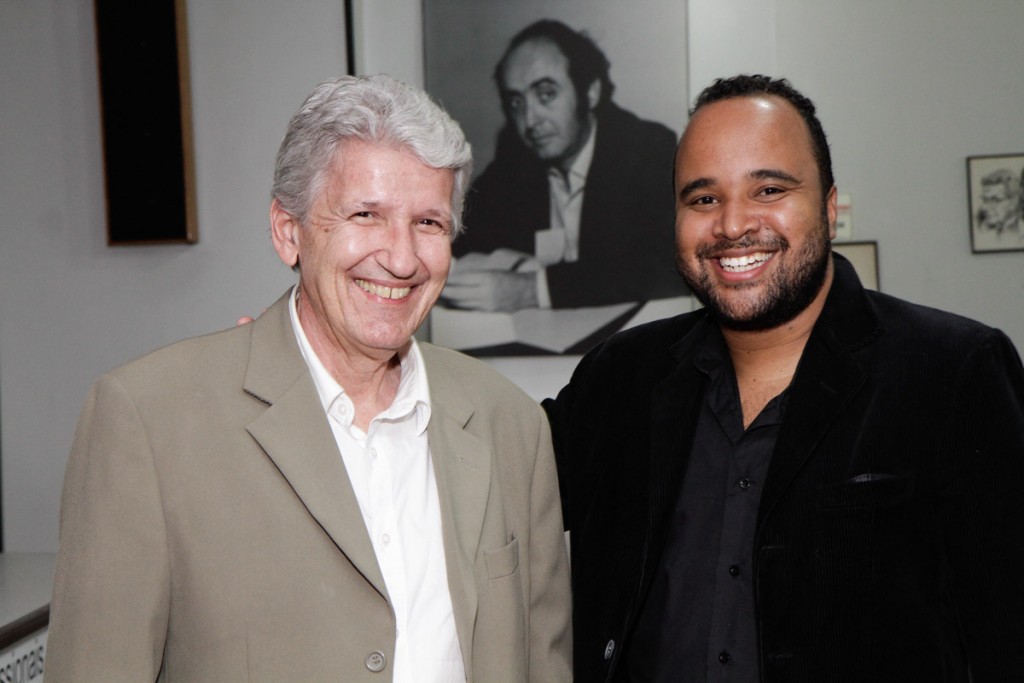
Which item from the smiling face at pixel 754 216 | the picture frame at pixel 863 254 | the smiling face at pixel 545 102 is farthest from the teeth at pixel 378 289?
the picture frame at pixel 863 254

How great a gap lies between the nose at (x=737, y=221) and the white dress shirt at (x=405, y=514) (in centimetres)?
60

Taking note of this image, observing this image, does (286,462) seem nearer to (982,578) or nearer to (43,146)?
(982,578)

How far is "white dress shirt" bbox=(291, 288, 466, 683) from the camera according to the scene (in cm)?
139

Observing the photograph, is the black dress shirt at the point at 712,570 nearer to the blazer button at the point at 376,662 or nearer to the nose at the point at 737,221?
the nose at the point at 737,221

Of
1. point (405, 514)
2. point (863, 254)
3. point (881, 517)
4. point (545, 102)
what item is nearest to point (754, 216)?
point (881, 517)

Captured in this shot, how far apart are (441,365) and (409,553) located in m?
0.38

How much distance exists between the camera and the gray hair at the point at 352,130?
1.39m

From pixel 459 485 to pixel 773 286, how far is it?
663 millimetres

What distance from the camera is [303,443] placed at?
1.38 meters

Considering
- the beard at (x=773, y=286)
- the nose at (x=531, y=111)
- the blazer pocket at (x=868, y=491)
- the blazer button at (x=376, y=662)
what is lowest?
the blazer button at (x=376, y=662)

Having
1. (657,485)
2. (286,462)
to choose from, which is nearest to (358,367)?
(286,462)

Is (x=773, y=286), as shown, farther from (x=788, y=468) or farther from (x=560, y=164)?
(x=560, y=164)

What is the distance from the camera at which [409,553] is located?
4.71 feet

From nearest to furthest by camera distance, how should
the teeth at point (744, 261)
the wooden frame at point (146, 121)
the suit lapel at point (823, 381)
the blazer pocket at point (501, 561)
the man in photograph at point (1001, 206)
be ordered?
the blazer pocket at point (501, 561) → the suit lapel at point (823, 381) → the teeth at point (744, 261) → the wooden frame at point (146, 121) → the man in photograph at point (1001, 206)
